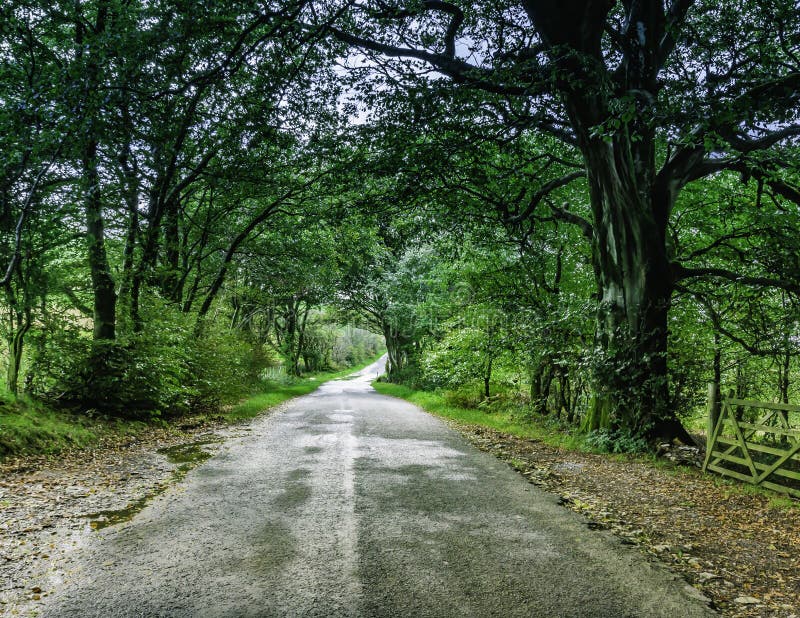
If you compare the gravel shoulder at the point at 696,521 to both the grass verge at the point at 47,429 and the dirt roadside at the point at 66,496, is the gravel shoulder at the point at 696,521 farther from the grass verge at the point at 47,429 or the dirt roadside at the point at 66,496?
the grass verge at the point at 47,429

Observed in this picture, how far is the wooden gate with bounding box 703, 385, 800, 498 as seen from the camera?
22.5ft

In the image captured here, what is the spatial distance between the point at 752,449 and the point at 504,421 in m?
7.52

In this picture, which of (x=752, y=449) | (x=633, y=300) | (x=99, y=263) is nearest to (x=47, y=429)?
(x=99, y=263)

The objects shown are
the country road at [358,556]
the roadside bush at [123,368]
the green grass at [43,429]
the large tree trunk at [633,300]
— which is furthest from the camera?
the roadside bush at [123,368]

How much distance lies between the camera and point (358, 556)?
13.8 feet

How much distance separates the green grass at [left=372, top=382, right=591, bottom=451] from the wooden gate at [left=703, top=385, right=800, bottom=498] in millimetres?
2389

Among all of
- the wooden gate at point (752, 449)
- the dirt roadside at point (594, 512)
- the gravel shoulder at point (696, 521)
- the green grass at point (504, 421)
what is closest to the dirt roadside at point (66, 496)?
the dirt roadside at point (594, 512)

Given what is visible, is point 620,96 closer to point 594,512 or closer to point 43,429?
point 594,512

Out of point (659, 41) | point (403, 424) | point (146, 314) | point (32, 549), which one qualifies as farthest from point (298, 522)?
point (659, 41)

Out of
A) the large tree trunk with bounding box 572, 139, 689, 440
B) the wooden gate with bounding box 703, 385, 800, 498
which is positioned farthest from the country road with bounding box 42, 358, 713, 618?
the large tree trunk with bounding box 572, 139, 689, 440

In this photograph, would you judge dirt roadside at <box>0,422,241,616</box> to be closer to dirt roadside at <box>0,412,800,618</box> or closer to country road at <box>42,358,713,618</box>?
dirt roadside at <box>0,412,800,618</box>

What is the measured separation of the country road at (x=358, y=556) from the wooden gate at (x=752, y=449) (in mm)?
3421

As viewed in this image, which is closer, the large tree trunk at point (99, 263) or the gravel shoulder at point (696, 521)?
the gravel shoulder at point (696, 521)

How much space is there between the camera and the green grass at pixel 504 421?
1081cm
